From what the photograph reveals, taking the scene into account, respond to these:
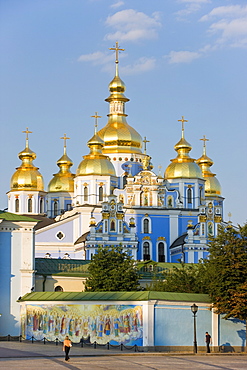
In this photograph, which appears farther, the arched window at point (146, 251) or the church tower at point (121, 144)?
the church tower at point (121, 144)

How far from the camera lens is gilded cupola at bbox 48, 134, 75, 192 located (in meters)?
86.4

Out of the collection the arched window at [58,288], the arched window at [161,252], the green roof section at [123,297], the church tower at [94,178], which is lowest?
the green roof section at [123,297]

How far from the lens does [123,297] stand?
3978cm

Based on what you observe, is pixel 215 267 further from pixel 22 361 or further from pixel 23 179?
pixel 23 179

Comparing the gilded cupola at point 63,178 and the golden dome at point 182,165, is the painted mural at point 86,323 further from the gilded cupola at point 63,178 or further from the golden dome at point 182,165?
the gilded cupola at point 63,178

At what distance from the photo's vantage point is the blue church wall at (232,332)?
40.6 meters

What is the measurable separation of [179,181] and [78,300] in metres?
38.9

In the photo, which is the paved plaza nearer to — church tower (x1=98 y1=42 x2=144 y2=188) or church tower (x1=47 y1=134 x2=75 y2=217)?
church tower (x1=98 y1=42 x2=144 y2=188)

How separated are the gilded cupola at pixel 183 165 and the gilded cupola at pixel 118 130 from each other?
3949 millimetres

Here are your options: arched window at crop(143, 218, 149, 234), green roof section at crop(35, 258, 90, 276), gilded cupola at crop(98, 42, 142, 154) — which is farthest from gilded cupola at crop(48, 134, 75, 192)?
green roof section at crop(35, 258, 90, 276)

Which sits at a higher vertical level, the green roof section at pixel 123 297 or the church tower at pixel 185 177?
the church tower at pixel 185 177

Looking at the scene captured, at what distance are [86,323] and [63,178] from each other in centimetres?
4707

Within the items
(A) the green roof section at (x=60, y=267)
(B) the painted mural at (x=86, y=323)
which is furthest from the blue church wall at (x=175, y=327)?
(A) the green roof section at (x=60, y=267)

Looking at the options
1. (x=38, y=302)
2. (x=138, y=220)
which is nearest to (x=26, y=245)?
(x=38, y=302)
